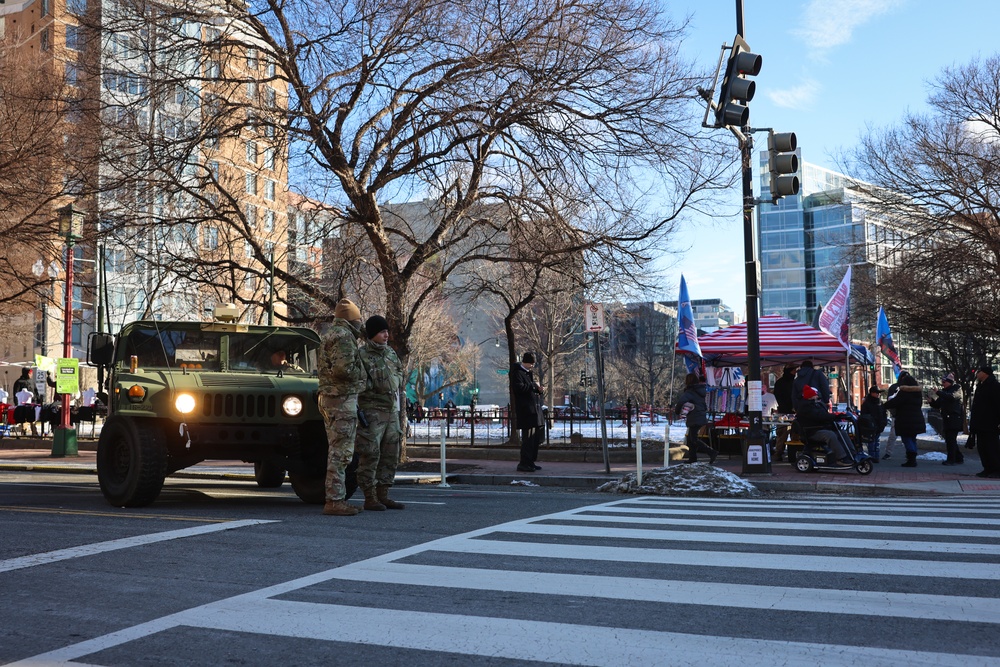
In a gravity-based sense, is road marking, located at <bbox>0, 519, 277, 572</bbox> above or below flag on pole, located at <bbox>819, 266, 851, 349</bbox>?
below

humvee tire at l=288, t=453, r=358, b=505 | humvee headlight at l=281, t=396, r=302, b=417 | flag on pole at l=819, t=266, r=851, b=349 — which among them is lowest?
humvee tire at l=288, t=453, r=358, b=505

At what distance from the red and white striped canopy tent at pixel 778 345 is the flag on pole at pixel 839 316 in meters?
0.27

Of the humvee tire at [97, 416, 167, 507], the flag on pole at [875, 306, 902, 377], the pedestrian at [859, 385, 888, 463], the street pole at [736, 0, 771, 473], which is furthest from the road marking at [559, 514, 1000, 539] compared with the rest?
the flag on pole at [875, 306, 902, 377]

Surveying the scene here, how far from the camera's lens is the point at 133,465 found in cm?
950

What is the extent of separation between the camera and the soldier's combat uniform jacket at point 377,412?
30.9ft

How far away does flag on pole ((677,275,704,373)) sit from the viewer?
20.9m

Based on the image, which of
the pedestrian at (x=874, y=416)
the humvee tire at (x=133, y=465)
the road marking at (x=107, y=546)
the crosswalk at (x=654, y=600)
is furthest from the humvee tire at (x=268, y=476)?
the pedestrian at (x=874, y=416)

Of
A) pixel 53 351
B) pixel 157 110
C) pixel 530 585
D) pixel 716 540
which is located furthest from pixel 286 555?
pixel 53 351

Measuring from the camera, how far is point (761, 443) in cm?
1528

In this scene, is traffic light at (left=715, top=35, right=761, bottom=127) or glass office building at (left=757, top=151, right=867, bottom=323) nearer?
traffic light at (left=715, top=35, right=761, bottom=127)

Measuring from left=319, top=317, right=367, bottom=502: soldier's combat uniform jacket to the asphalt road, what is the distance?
25.0 inches

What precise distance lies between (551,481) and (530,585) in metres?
9.52

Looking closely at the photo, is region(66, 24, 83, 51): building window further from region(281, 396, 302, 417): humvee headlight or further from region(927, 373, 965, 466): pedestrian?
region(927, 373, 965, 466): pedestrian

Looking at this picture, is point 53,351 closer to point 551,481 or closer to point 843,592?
point 551,481
